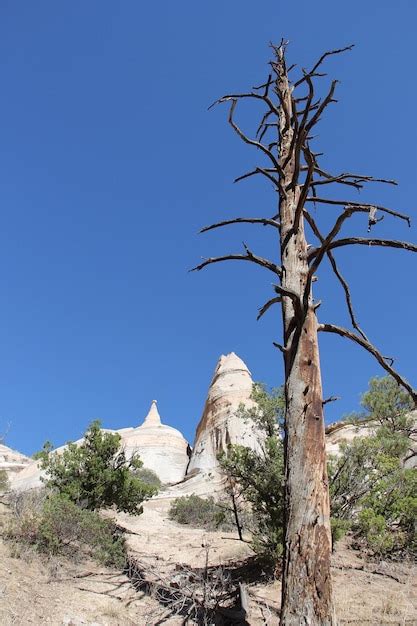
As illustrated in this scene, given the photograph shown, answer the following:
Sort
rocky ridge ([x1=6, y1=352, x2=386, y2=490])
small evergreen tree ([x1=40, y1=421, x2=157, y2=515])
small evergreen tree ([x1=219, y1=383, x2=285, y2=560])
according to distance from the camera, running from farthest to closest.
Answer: rocky ridge ([x1=6, y1=352, x2=386, y2=490]), small evergreen tree ([x1=40, y1=421, x2=157, y2=515]), small evergreen tree ([x1=219, y1=383, x2=285, y2=560])

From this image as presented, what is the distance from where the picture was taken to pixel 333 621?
2941mm

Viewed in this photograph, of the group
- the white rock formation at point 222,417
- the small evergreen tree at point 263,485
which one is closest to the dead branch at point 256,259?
the small evergreen tree at point 263,485

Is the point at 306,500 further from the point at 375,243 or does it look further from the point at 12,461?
the point at 12,461

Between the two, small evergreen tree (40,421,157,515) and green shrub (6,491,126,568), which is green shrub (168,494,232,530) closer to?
small evergreen tree (40,421,157,515)

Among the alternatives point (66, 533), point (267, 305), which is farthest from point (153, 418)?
point (267, 305)

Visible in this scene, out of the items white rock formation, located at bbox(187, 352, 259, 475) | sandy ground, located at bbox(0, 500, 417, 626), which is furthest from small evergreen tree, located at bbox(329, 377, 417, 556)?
white rock formation, located at bbox(187, 352, 259, 475)

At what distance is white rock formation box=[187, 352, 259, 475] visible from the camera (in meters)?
38.5

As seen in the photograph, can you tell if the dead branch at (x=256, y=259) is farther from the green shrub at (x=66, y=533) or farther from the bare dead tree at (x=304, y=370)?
the green shrub at (x=66, y=533)

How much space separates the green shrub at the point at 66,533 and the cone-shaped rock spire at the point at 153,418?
47.1 m

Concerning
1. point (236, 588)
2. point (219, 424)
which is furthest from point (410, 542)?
point (219, 424)

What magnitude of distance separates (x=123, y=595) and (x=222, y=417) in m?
33.8

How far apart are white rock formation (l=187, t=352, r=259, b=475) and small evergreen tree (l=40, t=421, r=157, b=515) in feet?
78.6

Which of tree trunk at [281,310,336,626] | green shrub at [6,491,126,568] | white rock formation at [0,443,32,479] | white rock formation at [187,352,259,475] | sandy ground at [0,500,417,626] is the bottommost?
sandy ground at [0,500,417,626]

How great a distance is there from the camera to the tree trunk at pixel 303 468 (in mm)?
3008
